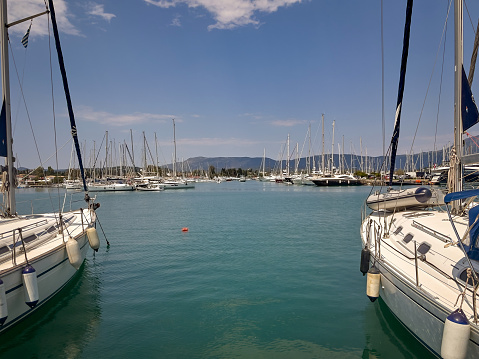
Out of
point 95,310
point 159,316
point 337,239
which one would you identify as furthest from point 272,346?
point 337,239

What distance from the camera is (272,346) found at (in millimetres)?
7555

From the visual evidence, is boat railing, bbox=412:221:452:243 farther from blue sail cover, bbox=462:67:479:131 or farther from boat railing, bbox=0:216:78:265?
boat railing, bbox=0:216:78:265

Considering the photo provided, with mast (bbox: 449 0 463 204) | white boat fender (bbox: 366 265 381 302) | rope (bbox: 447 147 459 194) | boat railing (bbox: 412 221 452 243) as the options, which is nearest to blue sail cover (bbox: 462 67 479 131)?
mast (bbox: 449 0 463 204)

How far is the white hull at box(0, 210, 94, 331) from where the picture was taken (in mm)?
7297

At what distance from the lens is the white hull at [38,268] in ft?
23.9

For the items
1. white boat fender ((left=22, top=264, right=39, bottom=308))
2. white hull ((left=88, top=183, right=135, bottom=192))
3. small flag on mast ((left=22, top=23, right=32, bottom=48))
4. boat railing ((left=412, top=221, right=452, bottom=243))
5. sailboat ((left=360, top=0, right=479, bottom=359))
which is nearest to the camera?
sailboat ((left=360, top=0, right=479, bottom=359))

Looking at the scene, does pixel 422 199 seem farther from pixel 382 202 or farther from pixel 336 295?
pixel 336 295

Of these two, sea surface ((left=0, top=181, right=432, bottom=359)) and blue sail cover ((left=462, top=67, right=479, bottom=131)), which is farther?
blue sail cover ((left=462, top=67, right=479, bottom=131))

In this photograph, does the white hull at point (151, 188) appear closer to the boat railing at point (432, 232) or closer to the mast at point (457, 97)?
the boat railing at point (432, 232)

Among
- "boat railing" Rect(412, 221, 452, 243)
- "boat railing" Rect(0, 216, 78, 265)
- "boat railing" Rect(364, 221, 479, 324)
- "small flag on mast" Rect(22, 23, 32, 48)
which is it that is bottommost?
"boat railing" Rect(364, 221, 479, 324)

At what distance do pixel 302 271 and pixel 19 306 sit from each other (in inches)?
367

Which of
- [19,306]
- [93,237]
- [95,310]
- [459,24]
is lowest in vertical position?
[95,310]

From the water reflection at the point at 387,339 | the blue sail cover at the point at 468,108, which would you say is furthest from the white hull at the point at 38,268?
the blue sail cover at the point at 468,108

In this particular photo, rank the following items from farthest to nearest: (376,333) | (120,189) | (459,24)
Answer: (120,189), (459,24), (376,333)
